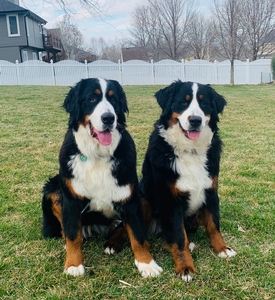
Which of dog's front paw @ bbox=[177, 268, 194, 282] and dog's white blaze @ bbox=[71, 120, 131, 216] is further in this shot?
dog's white blaze @ bbox=[71, 120, 131, 216]

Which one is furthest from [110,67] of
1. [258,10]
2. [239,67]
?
[258,10]

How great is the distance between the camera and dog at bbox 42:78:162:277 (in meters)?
2.96

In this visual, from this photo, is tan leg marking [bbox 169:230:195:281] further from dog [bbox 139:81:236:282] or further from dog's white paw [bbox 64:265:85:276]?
dog's white paw [bbox 64:265:85:276]

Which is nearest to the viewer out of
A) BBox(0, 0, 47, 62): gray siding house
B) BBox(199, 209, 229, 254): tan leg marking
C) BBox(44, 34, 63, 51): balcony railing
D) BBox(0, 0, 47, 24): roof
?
BBox(199, 209, 229, 254): tan leg marking

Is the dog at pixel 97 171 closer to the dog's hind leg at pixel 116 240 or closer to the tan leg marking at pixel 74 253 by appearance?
the tan leg marking at pixel 74 253

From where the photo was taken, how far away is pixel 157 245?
3424 mm

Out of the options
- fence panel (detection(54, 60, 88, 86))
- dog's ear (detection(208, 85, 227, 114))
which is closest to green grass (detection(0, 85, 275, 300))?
dog's ear (detection(208, 85, 227, 114))

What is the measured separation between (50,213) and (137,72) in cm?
2064

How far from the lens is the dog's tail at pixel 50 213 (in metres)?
3.43

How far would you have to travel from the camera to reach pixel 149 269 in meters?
2.92

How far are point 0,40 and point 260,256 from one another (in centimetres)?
3363

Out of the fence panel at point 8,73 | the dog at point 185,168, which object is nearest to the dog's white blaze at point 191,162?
the dog at point 185,168

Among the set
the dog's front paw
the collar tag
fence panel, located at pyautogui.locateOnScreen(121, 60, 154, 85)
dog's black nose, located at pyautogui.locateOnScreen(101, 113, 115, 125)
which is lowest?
the dog's front paw

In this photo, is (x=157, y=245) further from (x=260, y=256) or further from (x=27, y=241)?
(x=27, y=241)
